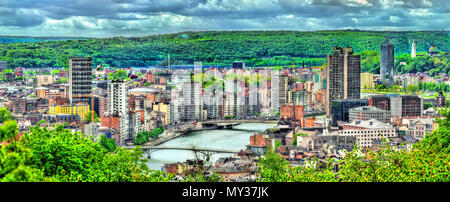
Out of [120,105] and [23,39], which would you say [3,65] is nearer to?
[23,39]

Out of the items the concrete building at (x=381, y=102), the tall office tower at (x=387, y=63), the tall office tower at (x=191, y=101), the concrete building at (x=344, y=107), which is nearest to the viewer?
the tall office tower at (x=387, y=63)

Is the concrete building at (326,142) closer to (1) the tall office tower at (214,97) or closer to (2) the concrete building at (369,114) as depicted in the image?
(2) the concrete building at (369,114)

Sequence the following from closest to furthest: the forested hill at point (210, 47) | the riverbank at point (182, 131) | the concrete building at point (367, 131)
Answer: the forested hill at point (210, 47)
the concrete building at point (367, 131)
the riverbank at point (182, 131)

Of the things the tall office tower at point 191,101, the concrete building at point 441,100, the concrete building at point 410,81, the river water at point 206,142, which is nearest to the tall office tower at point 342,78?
the concrete building at point 410,81

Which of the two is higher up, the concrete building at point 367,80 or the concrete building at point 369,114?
the concrete building at point 367,80

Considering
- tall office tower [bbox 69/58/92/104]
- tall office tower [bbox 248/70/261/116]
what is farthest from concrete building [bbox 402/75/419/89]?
tall office tower [bbox 69/58/92/104]
